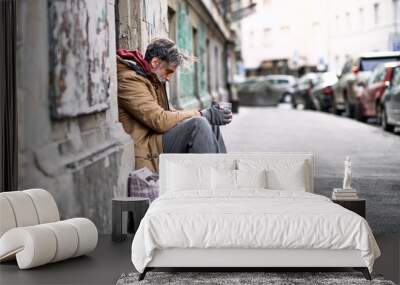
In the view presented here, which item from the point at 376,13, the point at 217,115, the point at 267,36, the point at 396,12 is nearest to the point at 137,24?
the point at 217,115

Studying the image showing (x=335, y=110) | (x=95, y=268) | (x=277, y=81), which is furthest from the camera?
(x=277, y=81)

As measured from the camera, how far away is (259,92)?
7.57m

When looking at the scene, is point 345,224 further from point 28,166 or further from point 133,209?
point 28,166

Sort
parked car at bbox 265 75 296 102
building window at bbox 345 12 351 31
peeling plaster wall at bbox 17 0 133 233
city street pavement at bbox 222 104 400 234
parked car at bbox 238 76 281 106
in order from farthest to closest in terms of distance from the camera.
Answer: parked car at bbox 238 76 281 106, parked car at bbox 265 75 296 102, building window at bbox 345 12 351 31, city street pavement at bbox 222 104 400 234, peeling plaster wall at bbox 17 0 133 233

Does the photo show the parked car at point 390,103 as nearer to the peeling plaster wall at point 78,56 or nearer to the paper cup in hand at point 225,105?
the paper cup in hand at point 225,105

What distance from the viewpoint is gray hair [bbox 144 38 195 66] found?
6.61 metres

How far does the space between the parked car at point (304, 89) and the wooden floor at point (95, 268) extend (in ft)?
5.10

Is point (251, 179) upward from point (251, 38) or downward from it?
downward

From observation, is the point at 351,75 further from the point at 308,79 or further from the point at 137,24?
the point at 137,24

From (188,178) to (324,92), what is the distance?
1804 millimetres

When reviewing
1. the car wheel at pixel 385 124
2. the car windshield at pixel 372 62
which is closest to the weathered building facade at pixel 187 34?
the car windshield at pixel 372 62

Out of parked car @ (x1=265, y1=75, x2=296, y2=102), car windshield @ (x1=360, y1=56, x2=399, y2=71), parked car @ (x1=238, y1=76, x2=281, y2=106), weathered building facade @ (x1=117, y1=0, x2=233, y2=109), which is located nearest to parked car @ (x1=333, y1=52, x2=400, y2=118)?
car windshield @ (x1=360, y1=56, x2=399, y2=71)

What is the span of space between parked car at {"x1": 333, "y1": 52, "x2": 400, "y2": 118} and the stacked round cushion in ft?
7.88

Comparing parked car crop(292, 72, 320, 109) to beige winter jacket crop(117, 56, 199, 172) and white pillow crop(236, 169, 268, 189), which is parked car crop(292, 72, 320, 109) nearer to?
beige winter jacket crop(117, 56, 199, 172)
